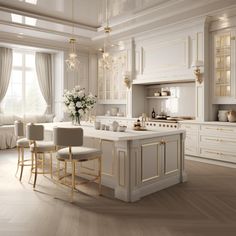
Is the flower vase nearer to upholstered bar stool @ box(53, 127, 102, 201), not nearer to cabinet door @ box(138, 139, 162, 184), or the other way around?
upholstered bar stool @ box(53, 127, 102, 201)

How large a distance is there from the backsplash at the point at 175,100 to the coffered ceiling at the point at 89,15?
60.4 inches

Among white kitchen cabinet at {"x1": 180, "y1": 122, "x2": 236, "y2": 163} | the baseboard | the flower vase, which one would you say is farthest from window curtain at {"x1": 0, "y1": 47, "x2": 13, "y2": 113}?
the baseboard

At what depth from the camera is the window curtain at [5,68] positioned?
7371mm

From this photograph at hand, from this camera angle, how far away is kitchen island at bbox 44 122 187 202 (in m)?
3.21

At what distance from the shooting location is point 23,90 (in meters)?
8.02

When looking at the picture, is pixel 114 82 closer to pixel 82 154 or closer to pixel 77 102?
pixel 77 102

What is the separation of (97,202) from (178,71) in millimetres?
3754

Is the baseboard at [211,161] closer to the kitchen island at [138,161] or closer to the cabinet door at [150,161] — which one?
the kitchen island at [138,161]

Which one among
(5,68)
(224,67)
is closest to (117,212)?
(224,67)

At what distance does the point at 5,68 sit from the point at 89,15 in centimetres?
306

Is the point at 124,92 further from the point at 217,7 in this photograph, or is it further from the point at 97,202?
the point at 97,202

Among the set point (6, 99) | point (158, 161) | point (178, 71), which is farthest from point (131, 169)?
point (6, 99)

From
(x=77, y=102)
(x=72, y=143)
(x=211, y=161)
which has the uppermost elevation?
(x=77, y=102)

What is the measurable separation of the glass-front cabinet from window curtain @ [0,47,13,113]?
531 cm
